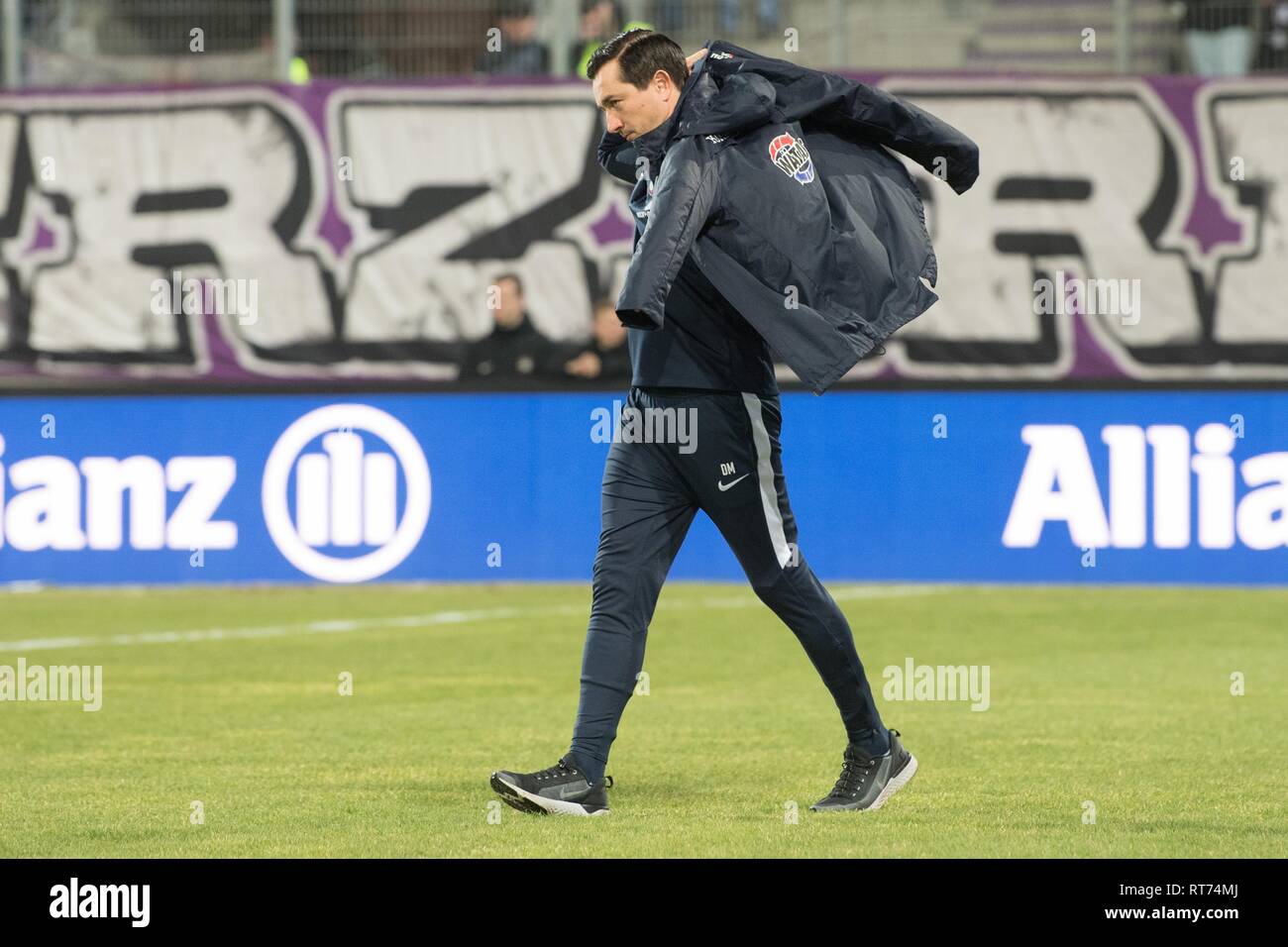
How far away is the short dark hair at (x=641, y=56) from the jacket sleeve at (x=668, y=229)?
224mm

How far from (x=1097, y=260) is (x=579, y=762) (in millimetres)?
10650

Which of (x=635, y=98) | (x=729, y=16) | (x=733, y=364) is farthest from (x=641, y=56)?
(x=729, y=16)

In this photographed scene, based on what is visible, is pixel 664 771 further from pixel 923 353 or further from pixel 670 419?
pixel 923 353

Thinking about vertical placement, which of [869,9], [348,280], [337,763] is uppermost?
[869,9]

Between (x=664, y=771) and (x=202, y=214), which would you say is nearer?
(x=664, y=771)

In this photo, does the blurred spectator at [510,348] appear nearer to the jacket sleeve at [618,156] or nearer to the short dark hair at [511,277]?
the short dark hair at [511,277]

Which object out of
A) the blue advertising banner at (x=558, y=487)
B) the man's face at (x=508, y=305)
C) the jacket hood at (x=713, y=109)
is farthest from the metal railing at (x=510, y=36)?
the jacket hood at (x=713, y=109)

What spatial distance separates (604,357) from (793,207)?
9.53 meters

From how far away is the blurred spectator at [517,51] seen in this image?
653 inches

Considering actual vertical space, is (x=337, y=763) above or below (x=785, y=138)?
below
